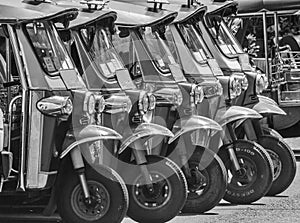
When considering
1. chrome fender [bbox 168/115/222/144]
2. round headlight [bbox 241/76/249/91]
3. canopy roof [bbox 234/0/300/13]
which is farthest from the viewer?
canopy roof [bbox 234/0/300/13]

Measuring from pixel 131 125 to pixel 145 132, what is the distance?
25 centimetres

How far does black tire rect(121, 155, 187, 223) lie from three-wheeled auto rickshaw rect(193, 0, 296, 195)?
2201 millimetres

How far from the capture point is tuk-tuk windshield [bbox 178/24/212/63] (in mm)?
11125

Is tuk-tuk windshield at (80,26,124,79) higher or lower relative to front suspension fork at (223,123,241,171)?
higher

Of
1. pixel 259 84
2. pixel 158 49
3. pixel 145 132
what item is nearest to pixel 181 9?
pixel 158 49

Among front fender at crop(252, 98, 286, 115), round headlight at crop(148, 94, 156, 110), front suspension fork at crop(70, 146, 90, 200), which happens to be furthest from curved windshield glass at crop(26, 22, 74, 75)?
front fender at crop(252, 98, 286, 115)

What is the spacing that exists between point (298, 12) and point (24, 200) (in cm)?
946

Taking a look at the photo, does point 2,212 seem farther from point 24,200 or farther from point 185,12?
point 185,12

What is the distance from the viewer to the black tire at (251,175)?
421 inches

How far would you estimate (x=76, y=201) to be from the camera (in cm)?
874

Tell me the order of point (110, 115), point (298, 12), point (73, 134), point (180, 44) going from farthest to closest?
point (298, 12), point (180, 44), point (110, 115), point (73, 134)

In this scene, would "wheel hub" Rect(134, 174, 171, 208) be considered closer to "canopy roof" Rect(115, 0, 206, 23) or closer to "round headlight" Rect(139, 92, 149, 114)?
"round headlight" Rect(139, 92, 149, 114)

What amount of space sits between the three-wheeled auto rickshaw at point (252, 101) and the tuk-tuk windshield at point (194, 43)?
0.99 ft

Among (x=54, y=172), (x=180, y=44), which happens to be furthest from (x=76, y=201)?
(x=180, y=44)
